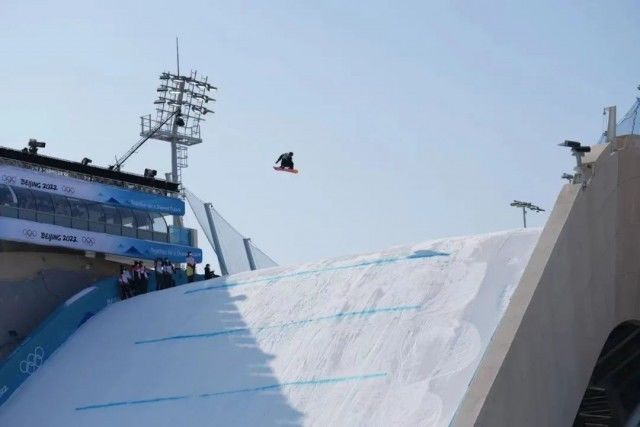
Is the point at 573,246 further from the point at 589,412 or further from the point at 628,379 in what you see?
the point at 589,412

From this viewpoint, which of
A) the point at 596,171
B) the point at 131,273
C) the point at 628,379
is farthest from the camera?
the point at 131,273

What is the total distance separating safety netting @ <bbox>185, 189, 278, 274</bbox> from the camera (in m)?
31.4

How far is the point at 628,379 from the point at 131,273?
1225cm

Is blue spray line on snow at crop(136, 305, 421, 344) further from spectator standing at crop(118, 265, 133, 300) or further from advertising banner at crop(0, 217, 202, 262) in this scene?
advertising banner at crop(0, 217, 202, 262)

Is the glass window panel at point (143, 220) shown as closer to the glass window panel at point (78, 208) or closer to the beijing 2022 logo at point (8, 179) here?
the glass window panel at point (78, 208)

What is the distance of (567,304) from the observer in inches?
583

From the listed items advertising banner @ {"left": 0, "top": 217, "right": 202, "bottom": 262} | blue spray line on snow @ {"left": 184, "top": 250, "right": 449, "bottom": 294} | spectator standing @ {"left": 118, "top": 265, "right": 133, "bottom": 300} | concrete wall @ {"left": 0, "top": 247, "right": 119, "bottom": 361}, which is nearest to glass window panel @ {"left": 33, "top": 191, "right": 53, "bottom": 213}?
advertising banner @ {"left": 0, "top": 217, "right": 202, "bottom": 262}

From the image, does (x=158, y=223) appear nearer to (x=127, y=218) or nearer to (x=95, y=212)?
(x=127, y=218)

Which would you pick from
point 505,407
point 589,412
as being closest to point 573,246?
point 505,407

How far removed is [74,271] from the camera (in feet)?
89.1

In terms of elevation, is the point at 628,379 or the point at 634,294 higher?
the point at 634,294

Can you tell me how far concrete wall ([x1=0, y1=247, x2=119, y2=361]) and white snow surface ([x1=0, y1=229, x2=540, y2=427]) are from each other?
2.57 meters

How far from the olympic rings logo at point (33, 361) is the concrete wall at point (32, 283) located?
1514 mm

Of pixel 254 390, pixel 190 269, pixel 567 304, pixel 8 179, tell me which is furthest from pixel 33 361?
pixel 567 304
